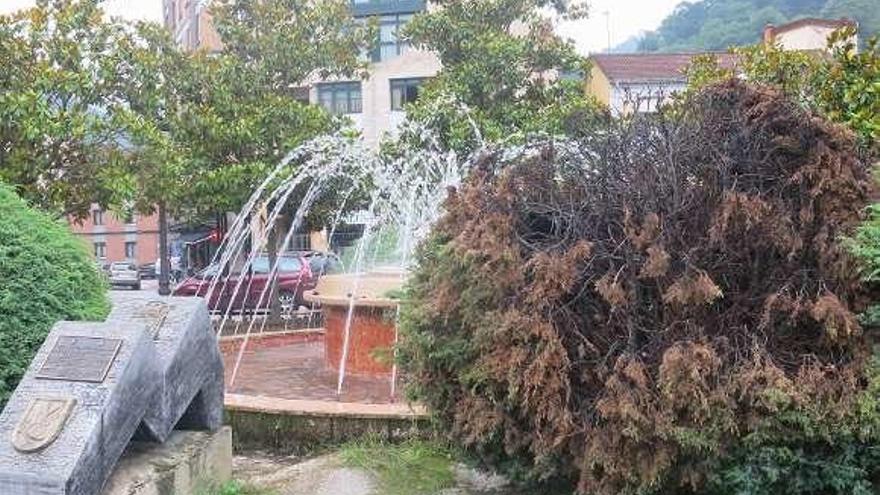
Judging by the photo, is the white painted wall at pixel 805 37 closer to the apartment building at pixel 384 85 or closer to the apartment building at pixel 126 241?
the apartment building at pixel 384 85

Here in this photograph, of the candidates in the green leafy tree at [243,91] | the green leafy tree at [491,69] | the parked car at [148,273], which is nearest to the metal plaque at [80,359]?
the green leafy tree at [243,91]

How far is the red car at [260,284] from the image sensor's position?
22.6 meters

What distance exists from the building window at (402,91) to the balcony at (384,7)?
2.86 metres

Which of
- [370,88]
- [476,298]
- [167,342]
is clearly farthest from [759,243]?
[370,88]

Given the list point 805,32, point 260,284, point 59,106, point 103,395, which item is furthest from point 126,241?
point 103,395

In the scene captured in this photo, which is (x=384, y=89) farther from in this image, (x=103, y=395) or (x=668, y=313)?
(x=103, y=395)

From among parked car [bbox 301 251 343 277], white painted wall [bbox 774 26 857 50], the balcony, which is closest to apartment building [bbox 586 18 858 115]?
white painted wall [bbox 774 26 857 50]

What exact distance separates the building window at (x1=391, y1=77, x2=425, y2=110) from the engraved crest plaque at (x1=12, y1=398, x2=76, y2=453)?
1425 inches

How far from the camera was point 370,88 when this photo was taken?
40.7 m

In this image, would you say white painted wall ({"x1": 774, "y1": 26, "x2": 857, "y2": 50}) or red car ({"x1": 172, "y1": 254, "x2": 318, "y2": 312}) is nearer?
red car ({"x1": 172, "y1": 254, "x2": 318, "y2": 312})

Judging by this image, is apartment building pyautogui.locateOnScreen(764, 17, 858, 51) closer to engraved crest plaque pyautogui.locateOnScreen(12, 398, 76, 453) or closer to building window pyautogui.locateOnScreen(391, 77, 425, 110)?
building window pyautogui.locateOnScreen(391, 77, 425, 110)

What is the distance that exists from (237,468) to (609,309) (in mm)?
→ 2874

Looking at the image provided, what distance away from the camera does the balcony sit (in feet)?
131

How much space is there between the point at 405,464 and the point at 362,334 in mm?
2795
